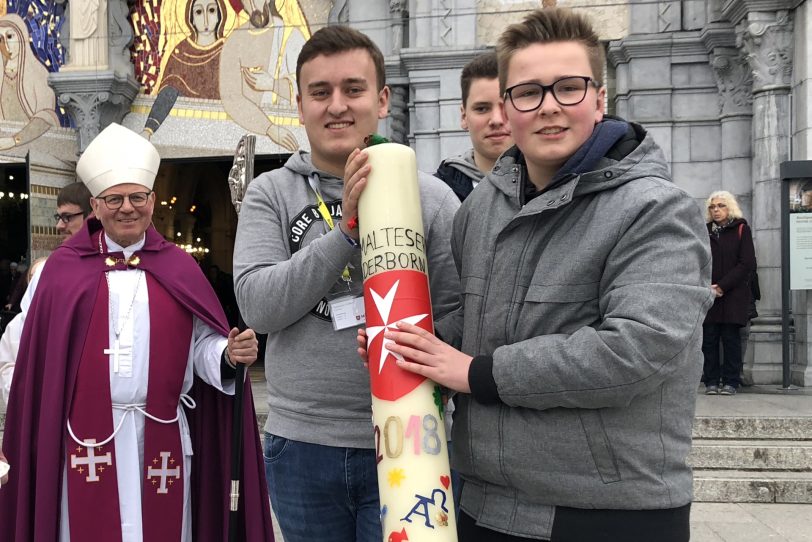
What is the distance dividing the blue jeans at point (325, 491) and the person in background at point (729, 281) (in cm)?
628

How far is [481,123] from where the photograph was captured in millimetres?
2951

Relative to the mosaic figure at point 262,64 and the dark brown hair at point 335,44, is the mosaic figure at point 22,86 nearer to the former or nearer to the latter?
the mosaic figure at point 262,64

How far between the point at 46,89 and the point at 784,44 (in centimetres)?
903

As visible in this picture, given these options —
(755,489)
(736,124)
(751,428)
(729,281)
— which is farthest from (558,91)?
(736,124)

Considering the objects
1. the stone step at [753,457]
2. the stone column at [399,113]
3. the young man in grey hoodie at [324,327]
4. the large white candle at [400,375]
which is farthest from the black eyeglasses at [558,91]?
the stone column at [399,113]

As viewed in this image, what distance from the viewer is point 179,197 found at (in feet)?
61.3

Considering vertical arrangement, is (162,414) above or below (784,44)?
below

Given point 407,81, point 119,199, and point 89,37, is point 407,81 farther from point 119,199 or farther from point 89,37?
point 119,199

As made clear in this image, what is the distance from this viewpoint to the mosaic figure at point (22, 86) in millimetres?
10969

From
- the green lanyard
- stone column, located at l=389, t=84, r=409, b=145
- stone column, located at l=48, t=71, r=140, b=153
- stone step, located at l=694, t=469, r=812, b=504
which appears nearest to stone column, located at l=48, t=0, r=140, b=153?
stone column, located at l=48, t=71, r=140, b=153

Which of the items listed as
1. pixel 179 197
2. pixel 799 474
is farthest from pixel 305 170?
pixel 179 197

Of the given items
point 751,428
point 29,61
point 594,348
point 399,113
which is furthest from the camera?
point 29,61

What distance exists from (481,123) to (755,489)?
4.00 meters

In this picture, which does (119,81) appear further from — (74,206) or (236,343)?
(236,343)
